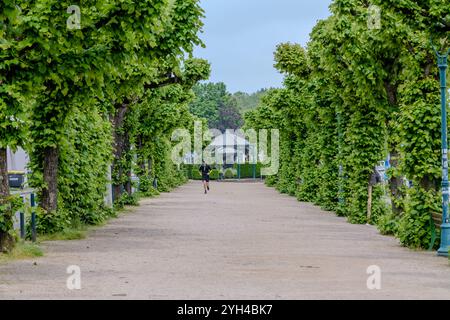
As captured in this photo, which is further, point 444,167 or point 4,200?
point 444,167

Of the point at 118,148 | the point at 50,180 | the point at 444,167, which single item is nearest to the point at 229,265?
the point at 444,167

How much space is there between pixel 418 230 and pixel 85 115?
9.64 metres

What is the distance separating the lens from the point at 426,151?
806 inches

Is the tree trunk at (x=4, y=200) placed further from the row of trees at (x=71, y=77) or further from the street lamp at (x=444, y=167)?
the street lamp at (x=444, y=167)

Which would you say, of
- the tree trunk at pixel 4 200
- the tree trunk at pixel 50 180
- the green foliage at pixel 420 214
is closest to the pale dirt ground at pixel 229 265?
the green foliage at pixel 420 214

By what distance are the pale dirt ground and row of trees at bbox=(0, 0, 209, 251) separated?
4.38 feet

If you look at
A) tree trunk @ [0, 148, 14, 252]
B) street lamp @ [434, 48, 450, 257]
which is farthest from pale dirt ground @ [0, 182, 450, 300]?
tree trunk @ [0, 148, 14, 252]

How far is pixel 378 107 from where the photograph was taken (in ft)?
86.0

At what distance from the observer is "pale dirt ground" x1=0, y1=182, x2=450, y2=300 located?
1321 centimetres

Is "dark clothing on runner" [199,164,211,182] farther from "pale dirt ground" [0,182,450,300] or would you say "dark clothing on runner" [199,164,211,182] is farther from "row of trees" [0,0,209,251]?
"pale dirt ground" [0,182,450,300]

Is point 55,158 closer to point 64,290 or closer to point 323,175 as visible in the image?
point 64,290

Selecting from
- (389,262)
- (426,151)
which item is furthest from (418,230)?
(389,262)

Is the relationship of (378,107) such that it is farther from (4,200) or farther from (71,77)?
(4,200)

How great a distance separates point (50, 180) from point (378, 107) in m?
8.98
